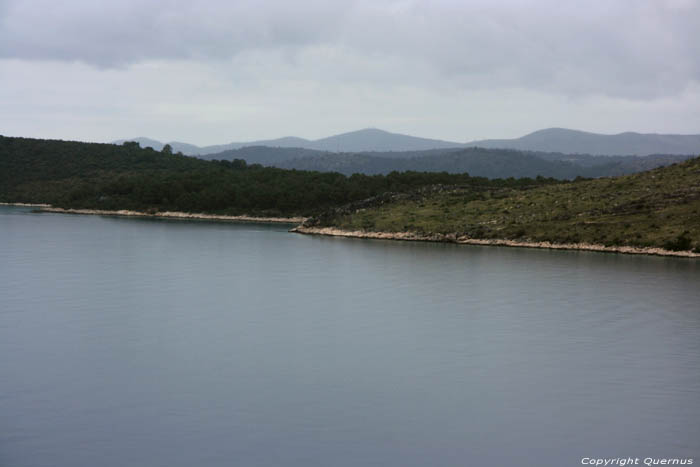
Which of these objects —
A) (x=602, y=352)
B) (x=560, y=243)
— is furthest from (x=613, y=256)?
(x=602, y=352)

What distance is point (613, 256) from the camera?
64.1 metres

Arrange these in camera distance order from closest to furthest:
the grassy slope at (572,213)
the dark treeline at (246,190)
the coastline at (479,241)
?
the coastline at (479,241) < the grassy slope at (572,213) < the dark treeline at (246,190)

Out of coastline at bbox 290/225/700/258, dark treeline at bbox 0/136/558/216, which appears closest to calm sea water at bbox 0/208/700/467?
coastline at bbox 290/225/700/258

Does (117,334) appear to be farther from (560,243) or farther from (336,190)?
(336,190)

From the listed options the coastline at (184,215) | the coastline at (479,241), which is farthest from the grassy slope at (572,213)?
the coastline at (184,215)

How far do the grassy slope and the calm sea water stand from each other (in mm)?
21976

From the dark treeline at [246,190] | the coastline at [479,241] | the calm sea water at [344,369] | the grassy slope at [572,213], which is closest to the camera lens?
the calm sea water at [344,369]

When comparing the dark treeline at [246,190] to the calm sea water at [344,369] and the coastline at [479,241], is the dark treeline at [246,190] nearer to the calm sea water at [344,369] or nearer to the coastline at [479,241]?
the coastline at [479,241]

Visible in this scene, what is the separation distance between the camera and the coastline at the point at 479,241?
65150mm

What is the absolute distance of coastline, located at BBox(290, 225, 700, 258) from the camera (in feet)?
214

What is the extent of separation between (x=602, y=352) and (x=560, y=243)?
47.1m

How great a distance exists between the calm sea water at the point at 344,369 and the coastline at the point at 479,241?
56.2 feet

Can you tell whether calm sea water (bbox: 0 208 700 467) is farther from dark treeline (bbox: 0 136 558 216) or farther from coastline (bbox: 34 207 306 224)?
dark treeline (bbox: 0 136 558 216)

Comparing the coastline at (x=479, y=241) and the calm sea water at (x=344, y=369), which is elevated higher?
the coastline at (x=479, y=241)
